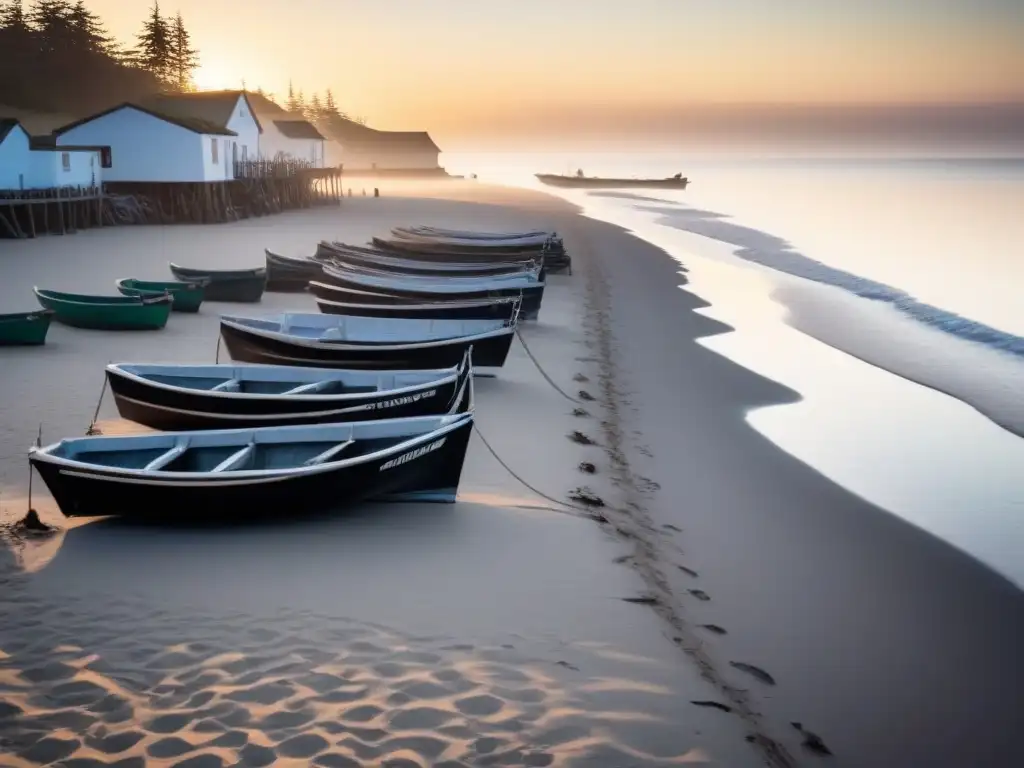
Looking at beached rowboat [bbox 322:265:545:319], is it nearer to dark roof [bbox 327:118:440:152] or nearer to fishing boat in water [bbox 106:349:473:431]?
fishing boat in water [bbox 106:349:473:431]

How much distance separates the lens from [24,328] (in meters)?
13.9

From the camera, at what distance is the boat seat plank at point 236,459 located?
7.66 meters

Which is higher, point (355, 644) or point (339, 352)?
point (339, 352)

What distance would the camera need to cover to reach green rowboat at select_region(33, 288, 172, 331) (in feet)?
50.7

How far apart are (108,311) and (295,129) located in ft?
174

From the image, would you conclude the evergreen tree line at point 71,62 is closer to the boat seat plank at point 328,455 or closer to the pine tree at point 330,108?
the pine tree at point 330,108

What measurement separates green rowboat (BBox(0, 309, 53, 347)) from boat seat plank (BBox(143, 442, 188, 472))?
7.36 meters

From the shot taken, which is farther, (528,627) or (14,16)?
(14,16)

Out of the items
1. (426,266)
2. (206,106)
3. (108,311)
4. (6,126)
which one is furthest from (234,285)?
(206,106)

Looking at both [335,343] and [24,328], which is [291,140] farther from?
[335,343]

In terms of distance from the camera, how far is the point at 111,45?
84938 mm

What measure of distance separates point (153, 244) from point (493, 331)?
72.6 feet

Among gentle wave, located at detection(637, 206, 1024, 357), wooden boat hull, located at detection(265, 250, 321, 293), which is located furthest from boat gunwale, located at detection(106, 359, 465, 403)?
gentle wave, located at detection(637, 206, 1024, 357)

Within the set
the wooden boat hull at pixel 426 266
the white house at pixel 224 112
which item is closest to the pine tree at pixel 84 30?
the white house at pixel 224 112
